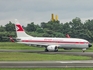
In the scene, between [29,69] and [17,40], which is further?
[17,40]

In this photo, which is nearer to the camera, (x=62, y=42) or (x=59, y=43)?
(x=62, y=42)

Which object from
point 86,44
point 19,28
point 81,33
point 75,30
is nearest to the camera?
point 86,44

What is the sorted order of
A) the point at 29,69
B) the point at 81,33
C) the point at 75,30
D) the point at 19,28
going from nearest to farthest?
the point at 29,69 → the point at 19,28 → the point at 81,33 → the point at 75,30

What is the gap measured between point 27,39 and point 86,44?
47.4 ft

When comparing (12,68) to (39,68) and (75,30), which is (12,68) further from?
(75,30)

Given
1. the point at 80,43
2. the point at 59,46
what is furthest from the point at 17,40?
the point at 80,43

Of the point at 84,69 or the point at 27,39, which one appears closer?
the point at 84,69

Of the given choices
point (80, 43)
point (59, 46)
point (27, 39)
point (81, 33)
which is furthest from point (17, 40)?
point (81, 33)

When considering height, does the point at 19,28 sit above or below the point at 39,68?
above

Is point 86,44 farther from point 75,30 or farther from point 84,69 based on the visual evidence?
point 75,30

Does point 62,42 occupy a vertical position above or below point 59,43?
above

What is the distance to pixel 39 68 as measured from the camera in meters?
36.0

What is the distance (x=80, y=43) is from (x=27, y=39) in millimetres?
13011

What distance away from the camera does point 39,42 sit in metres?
81.2
